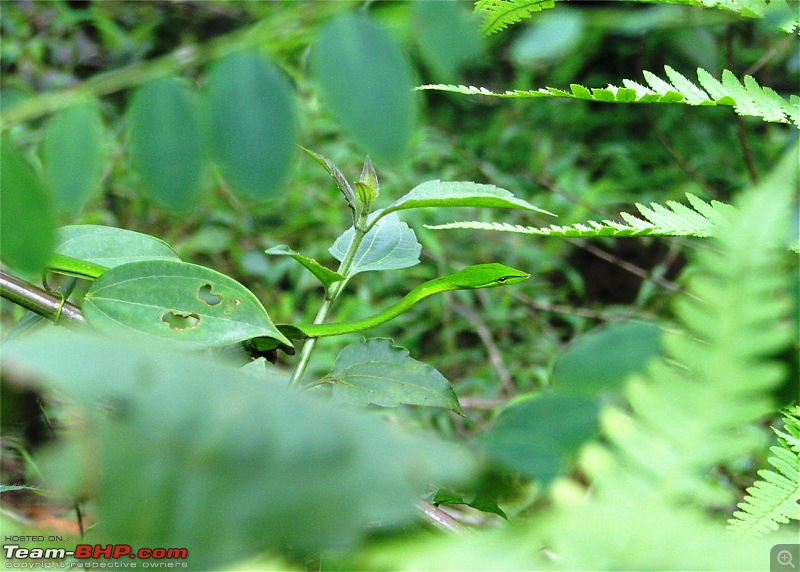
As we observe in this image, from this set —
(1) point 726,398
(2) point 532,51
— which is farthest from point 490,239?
(1) point 726,398

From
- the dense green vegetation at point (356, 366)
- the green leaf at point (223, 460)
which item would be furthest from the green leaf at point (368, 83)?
the green leaf at point (223, 460)

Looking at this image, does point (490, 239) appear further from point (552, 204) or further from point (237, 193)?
point (237, 193)

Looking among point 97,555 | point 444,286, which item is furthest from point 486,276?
point 97,555

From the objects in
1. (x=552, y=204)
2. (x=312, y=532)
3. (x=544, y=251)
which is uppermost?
(x=312, y=532)

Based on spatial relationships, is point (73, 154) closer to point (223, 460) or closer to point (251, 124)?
point (251, 124)

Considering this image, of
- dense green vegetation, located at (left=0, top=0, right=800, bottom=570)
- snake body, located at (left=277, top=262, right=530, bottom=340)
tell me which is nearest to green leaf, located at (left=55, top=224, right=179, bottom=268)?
dense green vegetation, located at (left=0, top=0, right=800, bottom=570)
